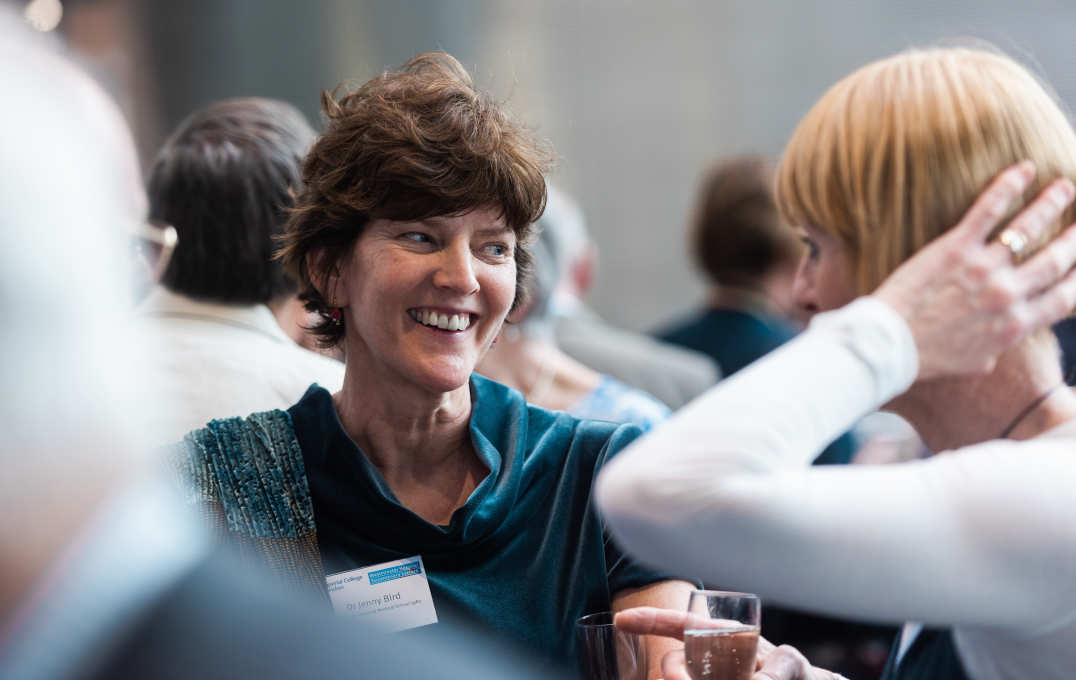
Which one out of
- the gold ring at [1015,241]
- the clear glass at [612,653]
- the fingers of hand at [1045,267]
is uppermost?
the gold ring at [1015,241]

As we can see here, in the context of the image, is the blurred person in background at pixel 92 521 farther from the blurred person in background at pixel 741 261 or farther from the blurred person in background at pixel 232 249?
the blurred person in background at pixel 741 261

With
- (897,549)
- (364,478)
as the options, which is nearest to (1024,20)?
(364,478)

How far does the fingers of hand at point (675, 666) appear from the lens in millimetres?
1426

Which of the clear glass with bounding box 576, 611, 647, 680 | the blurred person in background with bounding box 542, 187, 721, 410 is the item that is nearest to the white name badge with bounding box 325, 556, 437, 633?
the clear glass with bounding box 576, 611, 647, 680

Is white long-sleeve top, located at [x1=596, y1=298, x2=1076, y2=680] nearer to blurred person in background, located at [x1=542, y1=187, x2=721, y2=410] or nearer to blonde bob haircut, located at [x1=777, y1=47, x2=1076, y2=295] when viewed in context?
blonde bob haircut, located at [x1=777, y1=47, x2=1076, y2=295]

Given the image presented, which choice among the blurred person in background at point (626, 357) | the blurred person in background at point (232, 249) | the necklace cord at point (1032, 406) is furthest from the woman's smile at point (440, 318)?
the blurred person in background at point (626, 357)

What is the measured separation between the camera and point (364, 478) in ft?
5.94

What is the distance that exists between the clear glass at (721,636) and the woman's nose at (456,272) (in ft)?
2.06

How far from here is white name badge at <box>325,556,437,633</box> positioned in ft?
5.67

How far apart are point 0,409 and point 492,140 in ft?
4.55

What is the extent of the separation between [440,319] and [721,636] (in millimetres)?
694

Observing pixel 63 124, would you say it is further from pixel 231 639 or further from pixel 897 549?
pixel 897 549

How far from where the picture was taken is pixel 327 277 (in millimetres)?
1945

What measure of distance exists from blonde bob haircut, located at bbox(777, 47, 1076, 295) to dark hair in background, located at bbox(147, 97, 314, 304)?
1168 millimetres
